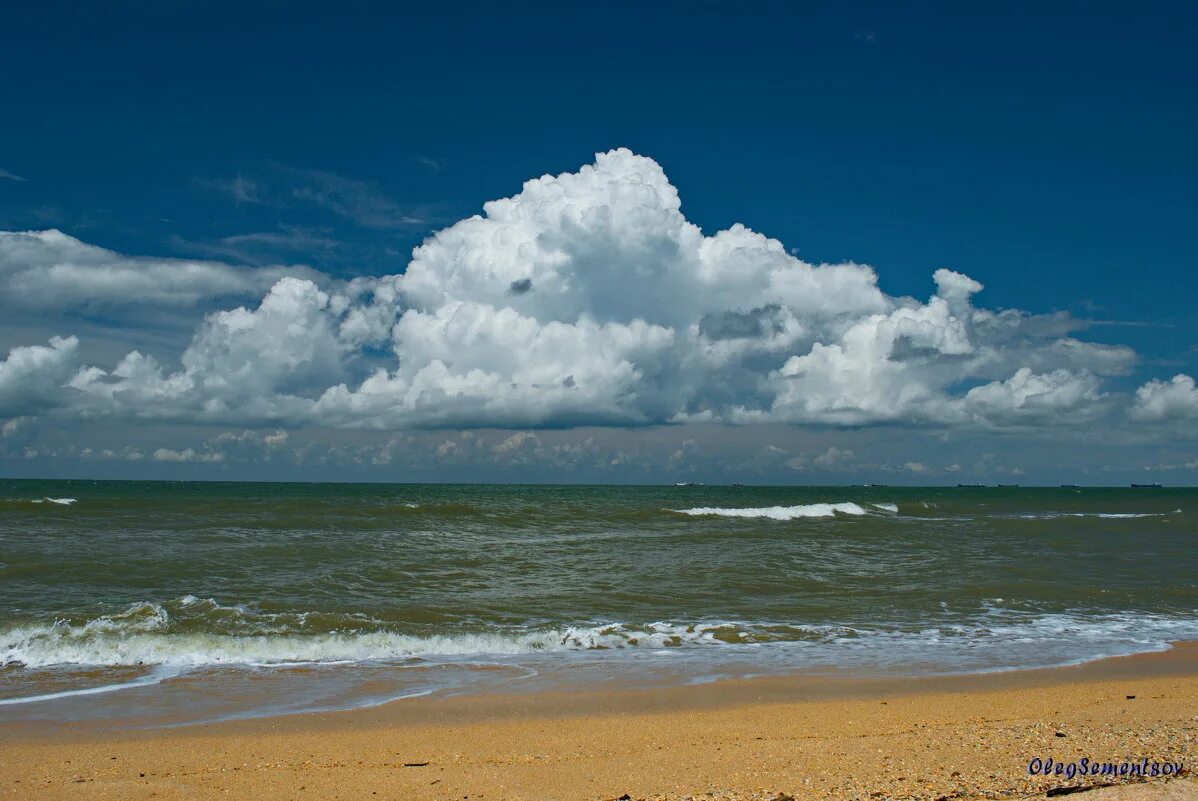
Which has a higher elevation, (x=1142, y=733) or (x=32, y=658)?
(x=1142, y=733)

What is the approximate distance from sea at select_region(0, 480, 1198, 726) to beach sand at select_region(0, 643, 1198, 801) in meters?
0.89

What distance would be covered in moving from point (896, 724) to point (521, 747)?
369cm

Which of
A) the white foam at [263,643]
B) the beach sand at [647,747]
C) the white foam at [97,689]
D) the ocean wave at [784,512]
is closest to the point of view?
the beach sand at [647,747]

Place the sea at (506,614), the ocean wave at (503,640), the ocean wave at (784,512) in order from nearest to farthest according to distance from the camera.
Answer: the sea at (506,614) < the ocean wave at (503,640) < the ocean wave at (784,512)

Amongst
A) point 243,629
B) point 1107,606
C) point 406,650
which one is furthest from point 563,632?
point 1107,606

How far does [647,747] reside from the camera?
23.1ft

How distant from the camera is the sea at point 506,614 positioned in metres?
10.1

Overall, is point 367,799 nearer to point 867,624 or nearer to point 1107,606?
point 867,624

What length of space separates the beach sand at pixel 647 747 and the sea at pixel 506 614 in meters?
0.89

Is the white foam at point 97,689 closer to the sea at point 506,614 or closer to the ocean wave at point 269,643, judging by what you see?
the sea at point 506,614

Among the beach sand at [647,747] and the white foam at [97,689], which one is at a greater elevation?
the beach sand at [647,747]

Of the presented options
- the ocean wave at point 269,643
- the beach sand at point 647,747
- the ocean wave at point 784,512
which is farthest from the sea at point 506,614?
the ocean wave at point 784,512

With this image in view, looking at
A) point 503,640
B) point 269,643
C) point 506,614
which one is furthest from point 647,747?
point 506,614

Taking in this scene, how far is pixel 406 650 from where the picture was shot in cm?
1177
